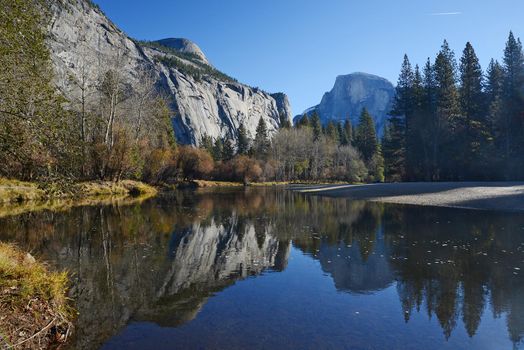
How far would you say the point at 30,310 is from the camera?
17.1 feet

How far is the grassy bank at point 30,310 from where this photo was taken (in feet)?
15.5

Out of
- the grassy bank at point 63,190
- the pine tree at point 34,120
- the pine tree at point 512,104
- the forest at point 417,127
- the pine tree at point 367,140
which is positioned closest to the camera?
the pine tree at point 34,120

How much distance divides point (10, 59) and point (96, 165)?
1302 inches

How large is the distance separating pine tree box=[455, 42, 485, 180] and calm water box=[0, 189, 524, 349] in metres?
33.3

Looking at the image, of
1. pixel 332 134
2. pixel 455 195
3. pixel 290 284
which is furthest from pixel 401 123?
pixel 290 284

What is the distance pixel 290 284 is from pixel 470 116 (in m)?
49.7

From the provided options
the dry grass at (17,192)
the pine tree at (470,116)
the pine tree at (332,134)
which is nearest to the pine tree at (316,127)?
the pine tree at (332,134)

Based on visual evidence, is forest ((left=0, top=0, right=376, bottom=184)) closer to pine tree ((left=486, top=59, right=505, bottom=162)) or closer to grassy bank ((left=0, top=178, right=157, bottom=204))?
grassy bank ((left=0, top=178, right=157, bottom=204))

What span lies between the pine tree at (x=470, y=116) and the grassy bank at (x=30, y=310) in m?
50.6

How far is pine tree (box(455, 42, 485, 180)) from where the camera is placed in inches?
1796

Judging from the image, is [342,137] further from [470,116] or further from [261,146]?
[470,116]

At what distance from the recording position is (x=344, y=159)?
81250 mm

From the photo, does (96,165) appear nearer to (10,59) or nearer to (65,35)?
(10,59)

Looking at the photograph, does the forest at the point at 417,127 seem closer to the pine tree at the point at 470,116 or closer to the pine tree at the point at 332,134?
the pine tree at the point at 470,116
